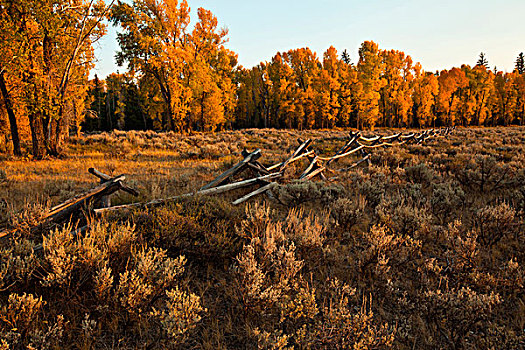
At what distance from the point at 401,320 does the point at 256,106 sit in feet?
167

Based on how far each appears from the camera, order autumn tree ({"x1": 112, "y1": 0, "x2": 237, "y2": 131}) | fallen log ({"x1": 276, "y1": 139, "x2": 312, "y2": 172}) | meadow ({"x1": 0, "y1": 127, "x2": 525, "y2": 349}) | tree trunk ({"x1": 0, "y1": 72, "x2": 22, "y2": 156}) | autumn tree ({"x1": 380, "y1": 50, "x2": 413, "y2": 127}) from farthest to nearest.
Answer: autumn tree ({"x1": 380, "y1": 50, "x2": 413, "y2": 127}) → autumn tree ({"x1": 112, "y1": 0, "x2": 237, "y2": 131}) → tree trunk ({"x1": 0, "y1": 72, "x2": 22, "y2": 156}) → fallen log ({"x1": 276, "y1": 139, "x2": 312, "y2": 172}) → meadow ({"x1": 0, "y1": 127, "x2": 525, "y2": 349})

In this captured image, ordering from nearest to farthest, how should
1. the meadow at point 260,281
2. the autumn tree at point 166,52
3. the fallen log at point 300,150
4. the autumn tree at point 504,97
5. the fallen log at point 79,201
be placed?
the meadow at point 260,281 < the fallen log at point 79,201 < the fallen log at point 300,150 < the autumn tree at point 166,52 < the autumn tree at point 504,97

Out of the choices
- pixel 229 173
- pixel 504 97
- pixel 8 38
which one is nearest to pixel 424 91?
pixel 504 97

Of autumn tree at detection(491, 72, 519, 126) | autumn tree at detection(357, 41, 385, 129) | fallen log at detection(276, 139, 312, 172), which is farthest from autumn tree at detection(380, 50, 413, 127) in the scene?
fallen log at detection(276, 139, 312, 172)

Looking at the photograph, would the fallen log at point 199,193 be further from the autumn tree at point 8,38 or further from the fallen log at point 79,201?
the autumn tree at point 8,38

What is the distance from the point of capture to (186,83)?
22.0 metres

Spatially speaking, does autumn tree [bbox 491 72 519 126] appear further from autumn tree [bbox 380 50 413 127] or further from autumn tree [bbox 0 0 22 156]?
autumn tree [bbox 0 0 22 156]

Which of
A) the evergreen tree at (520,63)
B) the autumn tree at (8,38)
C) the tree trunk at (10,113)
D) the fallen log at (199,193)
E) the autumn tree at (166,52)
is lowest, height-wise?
the fallen log at (199,193)

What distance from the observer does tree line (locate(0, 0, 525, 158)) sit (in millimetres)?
9805

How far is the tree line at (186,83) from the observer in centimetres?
980

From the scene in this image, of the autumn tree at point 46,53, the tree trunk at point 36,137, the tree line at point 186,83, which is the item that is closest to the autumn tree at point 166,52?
the tree line at point 186,83

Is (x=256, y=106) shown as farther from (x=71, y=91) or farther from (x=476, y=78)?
(x=476, y=78)

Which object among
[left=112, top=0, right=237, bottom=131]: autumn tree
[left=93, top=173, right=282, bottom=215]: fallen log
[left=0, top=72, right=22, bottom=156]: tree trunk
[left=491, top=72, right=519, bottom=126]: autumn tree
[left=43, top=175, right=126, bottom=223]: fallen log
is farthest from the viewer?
[left=491, top=72, right=519, bottom=126]: autumn tree

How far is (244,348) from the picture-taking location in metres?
2.26
